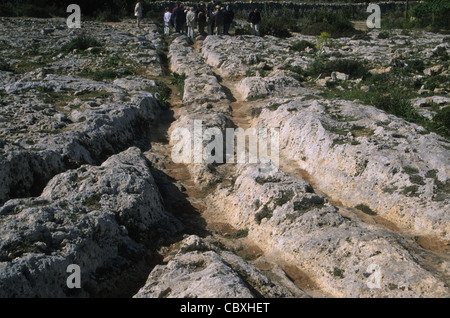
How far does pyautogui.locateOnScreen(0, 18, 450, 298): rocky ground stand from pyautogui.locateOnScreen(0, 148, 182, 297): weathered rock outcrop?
21 millimetres

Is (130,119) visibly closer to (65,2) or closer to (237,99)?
(237,99)

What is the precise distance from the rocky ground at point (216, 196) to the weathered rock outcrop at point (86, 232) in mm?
21

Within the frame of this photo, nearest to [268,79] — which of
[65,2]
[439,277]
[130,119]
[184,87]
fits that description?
[184,87]

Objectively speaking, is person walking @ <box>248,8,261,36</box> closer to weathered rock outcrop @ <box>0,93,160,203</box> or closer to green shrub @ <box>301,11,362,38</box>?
green shrub @ <box>301,11,362,38</box>

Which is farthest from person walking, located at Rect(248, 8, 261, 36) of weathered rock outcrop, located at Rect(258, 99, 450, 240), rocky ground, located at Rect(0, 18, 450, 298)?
weathered rock outcrop, located at Rect(258, 99, 450, 240)

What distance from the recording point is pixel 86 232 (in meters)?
6.26

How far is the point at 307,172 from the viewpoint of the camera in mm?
10633

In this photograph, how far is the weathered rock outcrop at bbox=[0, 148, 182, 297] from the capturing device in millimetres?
5344

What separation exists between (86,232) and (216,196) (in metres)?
3.85

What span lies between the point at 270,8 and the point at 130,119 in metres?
39.7
